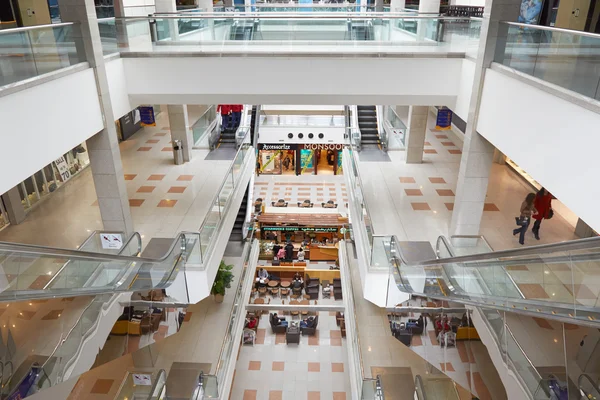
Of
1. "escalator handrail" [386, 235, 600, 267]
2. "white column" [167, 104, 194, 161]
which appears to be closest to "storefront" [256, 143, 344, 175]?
"white column" [167, 104, 194, 161]

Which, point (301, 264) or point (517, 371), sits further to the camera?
point (301, 264)

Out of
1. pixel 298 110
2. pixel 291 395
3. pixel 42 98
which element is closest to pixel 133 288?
pixel 42 98

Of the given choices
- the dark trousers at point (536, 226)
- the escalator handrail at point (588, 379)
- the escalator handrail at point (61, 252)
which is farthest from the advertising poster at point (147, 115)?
the escalator handrail at point (588, 379)

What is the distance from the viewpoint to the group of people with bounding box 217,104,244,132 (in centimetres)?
1412

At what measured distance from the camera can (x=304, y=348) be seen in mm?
11938

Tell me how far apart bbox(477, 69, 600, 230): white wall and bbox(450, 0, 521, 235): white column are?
316 millimetres

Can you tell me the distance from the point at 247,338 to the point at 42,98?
8399mm

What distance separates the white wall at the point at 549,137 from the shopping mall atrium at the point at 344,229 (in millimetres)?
29

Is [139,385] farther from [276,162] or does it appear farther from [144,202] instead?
[276,162]

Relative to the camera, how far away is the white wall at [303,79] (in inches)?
312

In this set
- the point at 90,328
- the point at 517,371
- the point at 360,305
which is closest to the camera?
the point at 517,371

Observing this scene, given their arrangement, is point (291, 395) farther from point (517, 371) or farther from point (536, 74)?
point (536, 74)

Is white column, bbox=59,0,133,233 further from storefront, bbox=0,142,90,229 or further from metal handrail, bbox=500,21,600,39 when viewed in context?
metal handrail, bbox=500,21,600,39

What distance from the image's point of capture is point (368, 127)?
13820mm
